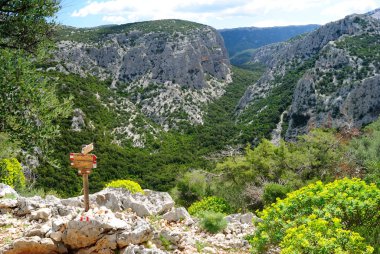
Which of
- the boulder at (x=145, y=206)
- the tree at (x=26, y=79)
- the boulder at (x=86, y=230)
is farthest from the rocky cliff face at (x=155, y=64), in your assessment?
the boulder at (x=86, y=230)

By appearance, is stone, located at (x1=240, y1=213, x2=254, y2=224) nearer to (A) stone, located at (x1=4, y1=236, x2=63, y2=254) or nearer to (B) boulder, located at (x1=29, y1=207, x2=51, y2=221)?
(B) boulder, located at (x1=29, y1=207, x2=51, y2=221)

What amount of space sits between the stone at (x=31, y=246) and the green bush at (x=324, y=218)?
19.3 feet

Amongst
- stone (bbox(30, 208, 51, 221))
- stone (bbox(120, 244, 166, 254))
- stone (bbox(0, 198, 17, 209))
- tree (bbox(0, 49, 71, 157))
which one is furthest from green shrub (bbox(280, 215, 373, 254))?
stone (bbox(0, 198, 17, 209))

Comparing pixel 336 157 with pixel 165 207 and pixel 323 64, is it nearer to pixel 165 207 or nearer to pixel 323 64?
pixel 165 207

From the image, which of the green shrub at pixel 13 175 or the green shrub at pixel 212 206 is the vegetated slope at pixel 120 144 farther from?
the green shrub at pixel 212 206

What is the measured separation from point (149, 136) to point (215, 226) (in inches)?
3218

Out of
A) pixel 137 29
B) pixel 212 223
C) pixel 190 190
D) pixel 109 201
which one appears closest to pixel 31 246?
pixel 109 201

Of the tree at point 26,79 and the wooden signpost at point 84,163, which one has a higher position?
the tree at point 26,79

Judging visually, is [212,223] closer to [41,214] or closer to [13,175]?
[41,214]

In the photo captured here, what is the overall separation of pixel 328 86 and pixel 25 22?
69.8m

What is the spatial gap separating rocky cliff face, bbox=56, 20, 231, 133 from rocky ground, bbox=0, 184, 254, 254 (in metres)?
91.9

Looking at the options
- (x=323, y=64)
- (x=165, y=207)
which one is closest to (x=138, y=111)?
(x=323, y=64)

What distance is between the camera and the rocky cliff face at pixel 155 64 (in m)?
115

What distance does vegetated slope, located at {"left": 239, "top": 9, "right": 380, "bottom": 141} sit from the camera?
63.4 metres
